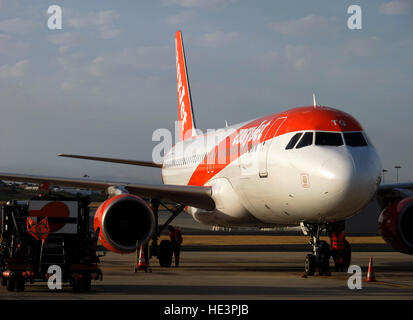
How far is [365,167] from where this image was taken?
14.1m

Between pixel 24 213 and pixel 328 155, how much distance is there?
604 centimetres

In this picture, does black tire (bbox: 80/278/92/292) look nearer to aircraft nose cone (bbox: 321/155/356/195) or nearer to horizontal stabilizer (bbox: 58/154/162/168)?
aircraft nose cone (bbox: 321/155/356/195)

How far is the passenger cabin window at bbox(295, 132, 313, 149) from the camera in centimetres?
1492

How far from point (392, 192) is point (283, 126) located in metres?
3.77

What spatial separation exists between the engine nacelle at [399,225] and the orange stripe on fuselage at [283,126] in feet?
8.16

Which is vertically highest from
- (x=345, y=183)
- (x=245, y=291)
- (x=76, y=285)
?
(x=345, y=183)

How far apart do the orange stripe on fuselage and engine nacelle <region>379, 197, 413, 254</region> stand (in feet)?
8.16

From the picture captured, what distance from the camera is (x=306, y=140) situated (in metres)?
15.0

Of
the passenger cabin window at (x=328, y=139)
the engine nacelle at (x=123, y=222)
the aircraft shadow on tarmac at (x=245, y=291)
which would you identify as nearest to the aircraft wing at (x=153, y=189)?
the engine nacelle at (x=123, y=222)

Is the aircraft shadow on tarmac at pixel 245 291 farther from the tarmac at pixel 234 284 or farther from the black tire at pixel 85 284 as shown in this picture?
the black tire at pixel 85 284

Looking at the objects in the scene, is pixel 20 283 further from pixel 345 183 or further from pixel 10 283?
pixel 345 183

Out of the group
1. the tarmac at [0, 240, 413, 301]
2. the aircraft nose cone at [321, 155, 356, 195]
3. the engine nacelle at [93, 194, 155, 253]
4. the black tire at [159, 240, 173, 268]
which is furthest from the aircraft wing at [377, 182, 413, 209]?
the black tire at [159, 240, 173, 268]

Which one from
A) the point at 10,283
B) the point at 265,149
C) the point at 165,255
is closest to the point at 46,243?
the point at 10,283
